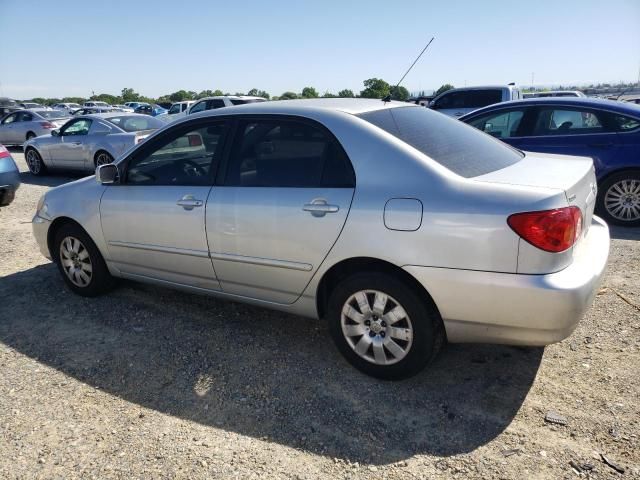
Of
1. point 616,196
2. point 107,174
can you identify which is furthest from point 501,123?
point 107,174

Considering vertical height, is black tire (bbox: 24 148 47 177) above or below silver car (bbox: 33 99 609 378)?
below

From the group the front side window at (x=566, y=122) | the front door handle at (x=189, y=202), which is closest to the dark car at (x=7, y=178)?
the front door handle at (x=189, y=202)

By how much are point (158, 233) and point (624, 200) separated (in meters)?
5.61

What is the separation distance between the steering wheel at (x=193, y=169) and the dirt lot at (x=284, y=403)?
1.18 meters

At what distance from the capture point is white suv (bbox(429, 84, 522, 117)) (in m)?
12.2

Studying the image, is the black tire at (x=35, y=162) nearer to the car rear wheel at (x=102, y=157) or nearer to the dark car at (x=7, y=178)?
the car rear wheel at (x=102, y=157)

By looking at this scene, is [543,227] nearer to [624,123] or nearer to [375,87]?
[624,123]

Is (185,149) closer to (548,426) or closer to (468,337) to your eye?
(468,337)

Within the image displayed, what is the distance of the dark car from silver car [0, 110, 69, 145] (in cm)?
966

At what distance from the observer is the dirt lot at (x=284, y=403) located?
95.1 inches

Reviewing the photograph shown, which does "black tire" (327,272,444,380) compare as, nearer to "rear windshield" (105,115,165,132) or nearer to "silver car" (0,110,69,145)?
"rear windshield" (105,115,165,132)

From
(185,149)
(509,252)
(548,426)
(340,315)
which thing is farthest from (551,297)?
(185,149)

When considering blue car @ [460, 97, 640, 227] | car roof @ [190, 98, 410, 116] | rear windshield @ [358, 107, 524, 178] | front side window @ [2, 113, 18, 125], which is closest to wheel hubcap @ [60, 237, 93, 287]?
car roof @ [190, 98, 410, 116]

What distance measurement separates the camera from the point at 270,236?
3172 millimetres
